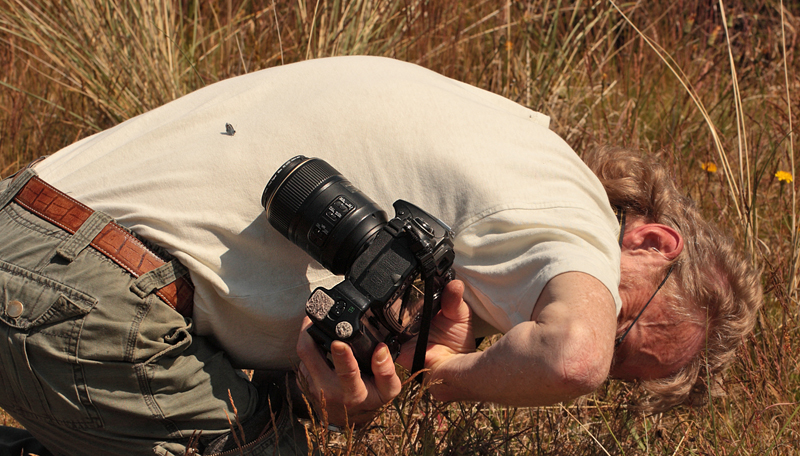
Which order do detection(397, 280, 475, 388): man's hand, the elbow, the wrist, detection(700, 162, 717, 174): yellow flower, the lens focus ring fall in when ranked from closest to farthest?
1. the elbow
2. the lens focus ring
3. the wrist
4. detection(397, 280, 475, 388): man's hand
5. detection(700, 162, 717, 174): yellow flower

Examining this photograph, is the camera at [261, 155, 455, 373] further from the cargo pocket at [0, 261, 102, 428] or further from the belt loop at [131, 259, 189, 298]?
the cargo pocket at [0, 261, 102, 428]

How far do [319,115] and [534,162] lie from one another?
1.85 feet

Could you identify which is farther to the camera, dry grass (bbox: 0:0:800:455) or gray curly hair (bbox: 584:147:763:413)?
dry grass (bbox: 0:0:800:455)

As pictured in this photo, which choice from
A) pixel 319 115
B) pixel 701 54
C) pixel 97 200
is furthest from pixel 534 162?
pixel 701 54

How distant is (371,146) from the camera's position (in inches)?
66.4

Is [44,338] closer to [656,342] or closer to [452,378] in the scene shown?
[452,378]

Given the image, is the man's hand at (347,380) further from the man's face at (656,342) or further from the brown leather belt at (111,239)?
the man's face at (656,342)

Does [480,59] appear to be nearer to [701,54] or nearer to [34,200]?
[701,54]

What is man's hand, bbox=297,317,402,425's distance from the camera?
1604 millimetres

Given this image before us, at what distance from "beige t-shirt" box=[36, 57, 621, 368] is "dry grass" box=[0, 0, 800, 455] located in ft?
2.28

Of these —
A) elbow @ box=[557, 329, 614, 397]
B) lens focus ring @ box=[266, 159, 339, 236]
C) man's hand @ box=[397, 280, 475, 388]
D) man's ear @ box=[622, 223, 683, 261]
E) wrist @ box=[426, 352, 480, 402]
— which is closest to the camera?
elbow @ box=[557, 329, 614, 397]

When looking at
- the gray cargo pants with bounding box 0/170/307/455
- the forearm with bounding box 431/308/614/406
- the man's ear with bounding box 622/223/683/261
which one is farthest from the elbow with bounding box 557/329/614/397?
the gray cargo pants with bounding box 0/170/307/455

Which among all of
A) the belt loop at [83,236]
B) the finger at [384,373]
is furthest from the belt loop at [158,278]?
the finger at [384,373]

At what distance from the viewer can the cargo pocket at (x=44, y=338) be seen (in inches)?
62.5
